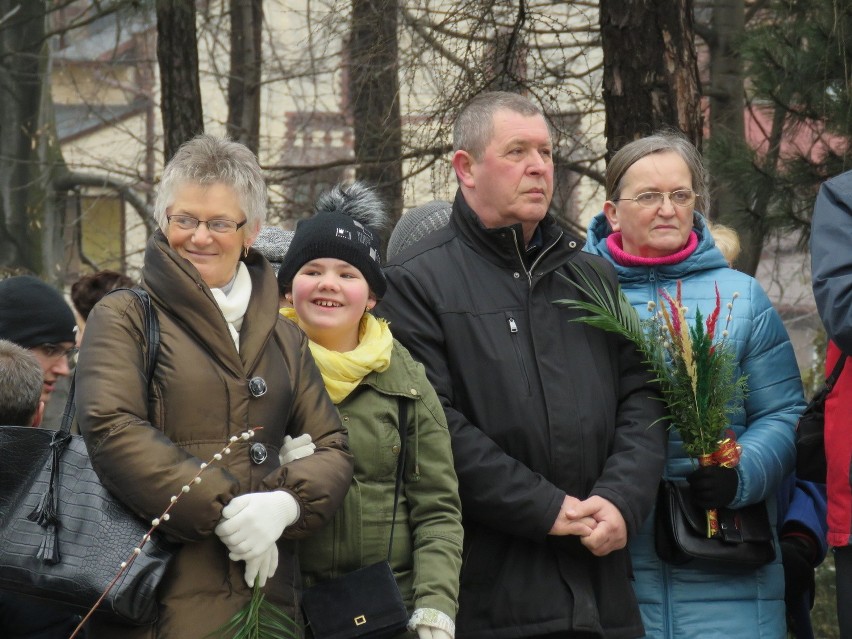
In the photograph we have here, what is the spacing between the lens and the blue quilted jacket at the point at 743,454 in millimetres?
3990

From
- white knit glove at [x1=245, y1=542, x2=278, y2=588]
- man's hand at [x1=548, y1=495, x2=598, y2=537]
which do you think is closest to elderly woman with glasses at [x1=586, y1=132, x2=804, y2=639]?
man's hand at [x1=548, y1=495, x2=598, y2=537]

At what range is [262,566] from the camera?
10.2 ft

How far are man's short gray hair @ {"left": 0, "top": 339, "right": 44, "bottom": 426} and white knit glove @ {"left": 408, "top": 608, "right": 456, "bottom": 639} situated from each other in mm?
1274

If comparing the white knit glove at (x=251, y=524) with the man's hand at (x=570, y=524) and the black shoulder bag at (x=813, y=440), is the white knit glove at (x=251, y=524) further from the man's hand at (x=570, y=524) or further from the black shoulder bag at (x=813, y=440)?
the black shoulder bag at (x=813, y=440)

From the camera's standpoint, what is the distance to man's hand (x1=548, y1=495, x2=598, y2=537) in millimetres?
3643

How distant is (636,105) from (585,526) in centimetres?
275

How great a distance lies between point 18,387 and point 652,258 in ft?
6.67

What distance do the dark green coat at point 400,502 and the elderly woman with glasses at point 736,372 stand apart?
0.83 metres

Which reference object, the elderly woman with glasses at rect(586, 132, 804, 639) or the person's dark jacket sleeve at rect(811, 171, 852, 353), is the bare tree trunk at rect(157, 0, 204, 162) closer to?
the elderly woman with glasses at rect(586, 132, 804, 639)

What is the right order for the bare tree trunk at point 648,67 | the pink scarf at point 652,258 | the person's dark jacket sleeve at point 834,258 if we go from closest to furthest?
1. the person's dark jacket sleeve at point 834,258
2. the pink scarf at point 652,258
3. the bare tree trunk at point 648,67

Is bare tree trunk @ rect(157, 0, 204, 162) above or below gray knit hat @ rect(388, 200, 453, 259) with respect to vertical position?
above

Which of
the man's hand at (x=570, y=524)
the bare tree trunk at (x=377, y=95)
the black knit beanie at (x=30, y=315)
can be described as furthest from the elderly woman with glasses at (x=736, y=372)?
the bare tree trunk at (x=377, y=95)

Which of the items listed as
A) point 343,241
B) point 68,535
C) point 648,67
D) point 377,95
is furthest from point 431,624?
point 377,95

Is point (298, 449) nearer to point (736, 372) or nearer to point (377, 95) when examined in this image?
point (736, 372)
